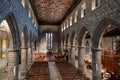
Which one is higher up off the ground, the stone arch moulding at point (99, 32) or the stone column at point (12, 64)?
the stone arch moulding at point (99, 32)

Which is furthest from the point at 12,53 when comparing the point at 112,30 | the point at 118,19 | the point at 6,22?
the point at 112,30

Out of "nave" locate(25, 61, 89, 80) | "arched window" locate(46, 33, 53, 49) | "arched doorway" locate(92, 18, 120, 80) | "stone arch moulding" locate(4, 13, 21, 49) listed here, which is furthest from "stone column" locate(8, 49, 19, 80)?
"arched window" locate(46, 33, 53, 49)

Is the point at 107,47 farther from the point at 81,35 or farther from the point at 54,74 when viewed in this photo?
the point at 54,74

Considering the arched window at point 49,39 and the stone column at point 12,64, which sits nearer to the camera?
the stone column at point 12,64

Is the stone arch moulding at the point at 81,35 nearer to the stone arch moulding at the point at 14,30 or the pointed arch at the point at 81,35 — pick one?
the pointed arch at the point at 81,35

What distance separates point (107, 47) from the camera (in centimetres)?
1791

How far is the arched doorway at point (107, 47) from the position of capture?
9.55 metres

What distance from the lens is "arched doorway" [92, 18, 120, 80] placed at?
9548 mm

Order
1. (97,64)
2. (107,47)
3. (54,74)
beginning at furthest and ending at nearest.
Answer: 1. (107,47)
2. (54,74)
3. (97,64)

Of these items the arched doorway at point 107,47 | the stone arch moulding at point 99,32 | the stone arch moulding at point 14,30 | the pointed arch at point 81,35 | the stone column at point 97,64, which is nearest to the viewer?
the stone arch moulding at point 14,30

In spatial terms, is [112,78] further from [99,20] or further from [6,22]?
[6,22]

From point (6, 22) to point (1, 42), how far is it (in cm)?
1535

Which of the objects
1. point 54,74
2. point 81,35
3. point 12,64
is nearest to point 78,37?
point 81,35

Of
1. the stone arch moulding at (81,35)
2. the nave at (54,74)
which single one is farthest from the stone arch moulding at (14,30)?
the stone arch moulding at (81,35)
